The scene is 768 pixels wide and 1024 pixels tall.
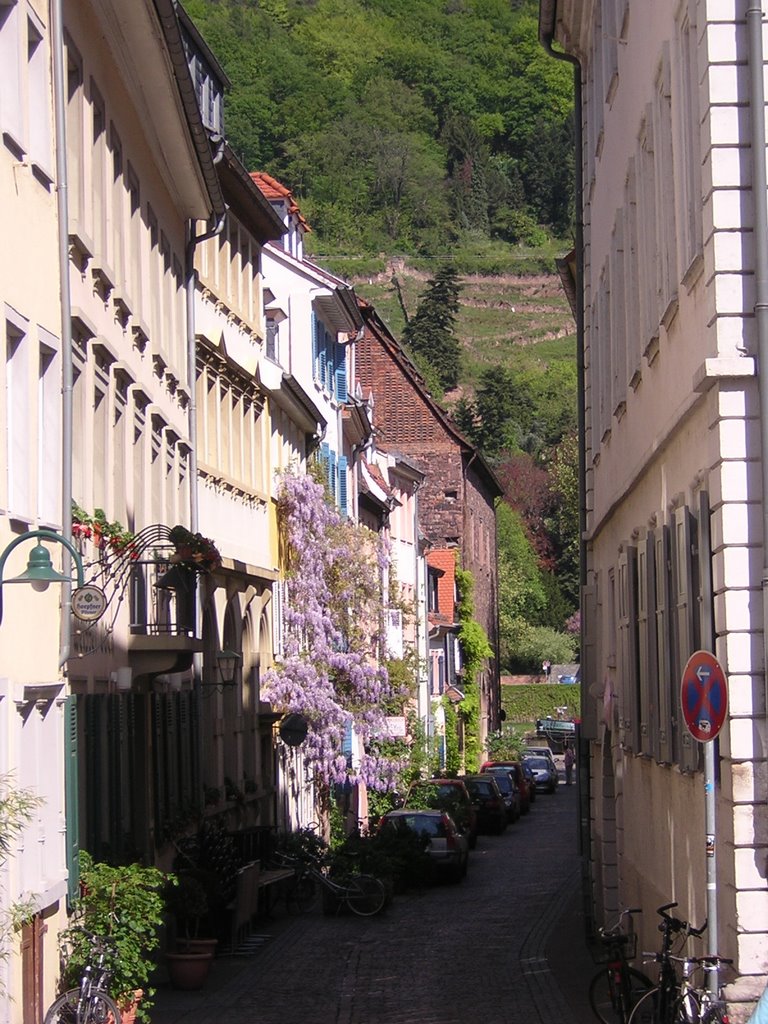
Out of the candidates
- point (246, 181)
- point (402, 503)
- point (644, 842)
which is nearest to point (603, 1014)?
point (644, 842)

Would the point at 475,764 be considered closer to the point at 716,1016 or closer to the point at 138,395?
the point at 138,395

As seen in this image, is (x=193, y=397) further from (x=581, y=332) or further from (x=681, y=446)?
(x=681, y=446)

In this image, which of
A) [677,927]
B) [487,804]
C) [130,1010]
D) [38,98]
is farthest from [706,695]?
[487,804]

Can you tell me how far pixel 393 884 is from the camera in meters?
29.2

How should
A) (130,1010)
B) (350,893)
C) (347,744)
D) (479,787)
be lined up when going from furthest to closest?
(479,787) < (347,744) < (350,893) < (130,1010)

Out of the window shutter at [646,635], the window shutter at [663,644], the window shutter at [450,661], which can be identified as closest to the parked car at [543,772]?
the window shutter at [450,661]

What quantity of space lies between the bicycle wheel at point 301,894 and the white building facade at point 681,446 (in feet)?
20.0

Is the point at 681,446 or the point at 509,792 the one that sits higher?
the point at 681,446

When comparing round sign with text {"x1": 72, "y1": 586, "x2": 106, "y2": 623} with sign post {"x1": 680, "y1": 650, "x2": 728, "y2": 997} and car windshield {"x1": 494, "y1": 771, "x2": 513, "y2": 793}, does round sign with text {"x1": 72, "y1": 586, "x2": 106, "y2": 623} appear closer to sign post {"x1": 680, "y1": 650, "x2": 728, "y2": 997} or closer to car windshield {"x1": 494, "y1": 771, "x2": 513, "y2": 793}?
sign post {"x1": 680, "y1": 650, "x2": 728, "y2": 997}

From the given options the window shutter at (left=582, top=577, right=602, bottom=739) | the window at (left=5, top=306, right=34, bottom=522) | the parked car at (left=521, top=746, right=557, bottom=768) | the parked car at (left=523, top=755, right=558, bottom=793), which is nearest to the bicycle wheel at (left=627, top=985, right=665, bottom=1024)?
the window at (left=5, top=306, right=34, bottom=522)

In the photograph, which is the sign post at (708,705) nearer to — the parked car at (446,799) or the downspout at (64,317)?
the downspout at (64,317)

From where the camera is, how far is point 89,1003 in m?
14.1

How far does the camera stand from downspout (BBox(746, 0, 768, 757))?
11.8m

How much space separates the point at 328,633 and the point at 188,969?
16.0 meters
